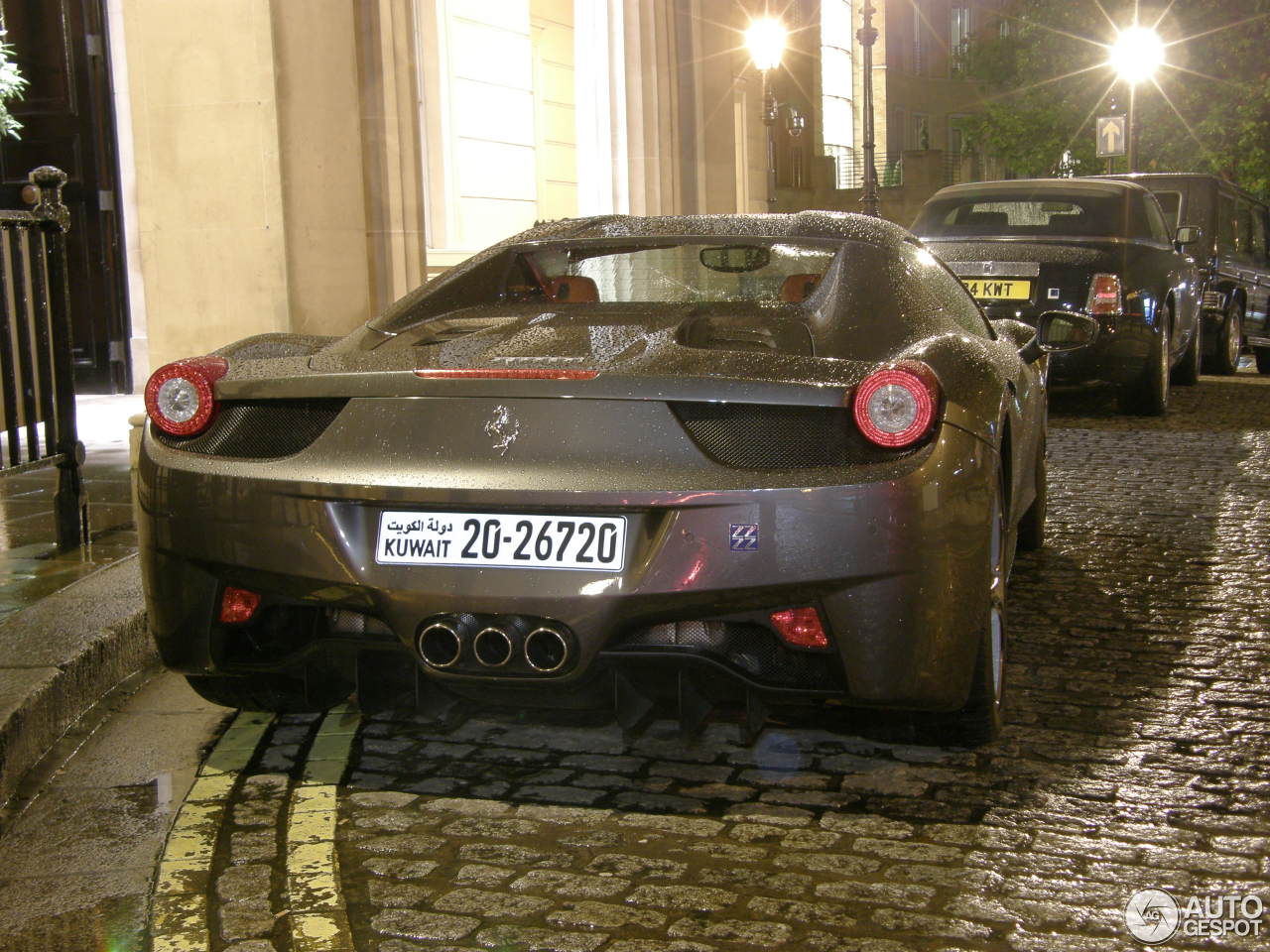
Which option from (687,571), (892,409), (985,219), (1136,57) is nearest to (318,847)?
(687,571)

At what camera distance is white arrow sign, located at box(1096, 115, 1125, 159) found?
87.5ft

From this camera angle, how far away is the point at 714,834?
3387mm

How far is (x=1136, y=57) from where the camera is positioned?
1250 inches

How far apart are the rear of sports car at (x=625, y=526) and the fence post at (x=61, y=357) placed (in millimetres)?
2813

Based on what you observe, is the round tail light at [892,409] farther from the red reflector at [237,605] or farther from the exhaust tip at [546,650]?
the red reflector at [237,605]

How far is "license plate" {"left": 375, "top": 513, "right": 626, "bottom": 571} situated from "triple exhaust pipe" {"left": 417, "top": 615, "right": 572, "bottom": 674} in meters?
0.14

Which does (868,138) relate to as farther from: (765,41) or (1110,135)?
(765,41)

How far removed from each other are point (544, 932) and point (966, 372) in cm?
168

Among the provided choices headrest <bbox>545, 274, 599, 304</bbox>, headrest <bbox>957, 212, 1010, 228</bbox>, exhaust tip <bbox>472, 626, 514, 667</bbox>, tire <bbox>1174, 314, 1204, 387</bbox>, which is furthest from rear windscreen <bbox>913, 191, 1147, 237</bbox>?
exhaust tip <bbox>472, 626, 514, 667</bbox>

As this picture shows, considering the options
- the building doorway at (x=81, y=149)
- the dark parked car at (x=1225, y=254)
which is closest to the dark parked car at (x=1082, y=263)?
the dark parked car at (x=1225, y=254)

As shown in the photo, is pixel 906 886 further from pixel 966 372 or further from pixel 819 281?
pixel 819 281

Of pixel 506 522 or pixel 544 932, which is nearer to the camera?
pixel 544 932

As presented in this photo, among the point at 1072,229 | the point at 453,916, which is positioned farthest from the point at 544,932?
the point at 1072,229

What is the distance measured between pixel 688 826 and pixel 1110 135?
25.5 m
